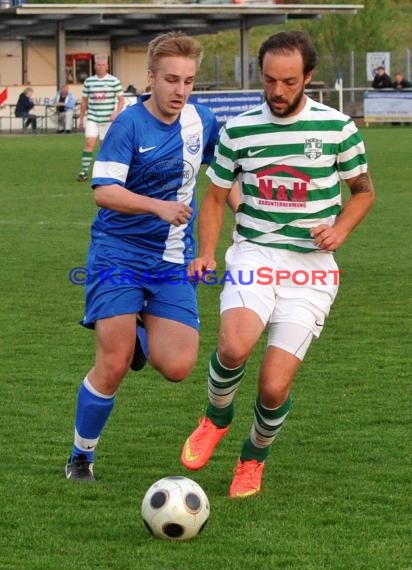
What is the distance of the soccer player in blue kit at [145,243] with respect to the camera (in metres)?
5.55

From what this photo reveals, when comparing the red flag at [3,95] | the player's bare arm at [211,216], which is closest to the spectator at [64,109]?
the red flag at [3,95]

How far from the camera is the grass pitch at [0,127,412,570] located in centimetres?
470

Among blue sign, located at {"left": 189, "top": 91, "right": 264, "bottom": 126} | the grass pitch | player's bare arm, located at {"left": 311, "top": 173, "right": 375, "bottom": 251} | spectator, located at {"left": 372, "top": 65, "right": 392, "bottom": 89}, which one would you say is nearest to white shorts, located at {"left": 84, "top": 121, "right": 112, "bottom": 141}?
blue sign, located at {"left": 189, "top": 91, "right": 264, "bottom": 126}

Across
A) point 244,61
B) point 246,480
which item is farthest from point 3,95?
Answer: point 246,480

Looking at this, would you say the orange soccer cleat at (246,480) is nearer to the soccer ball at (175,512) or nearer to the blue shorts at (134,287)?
the soccer ball at (175,512)

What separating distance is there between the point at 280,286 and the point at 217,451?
1156mm

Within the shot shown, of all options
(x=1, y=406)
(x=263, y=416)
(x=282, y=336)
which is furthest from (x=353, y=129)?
(x=1, y=406)

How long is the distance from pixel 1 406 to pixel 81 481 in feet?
5.40

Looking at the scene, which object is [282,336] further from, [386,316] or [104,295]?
[386,316]

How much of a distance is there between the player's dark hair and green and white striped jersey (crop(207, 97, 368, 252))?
197 millimetres

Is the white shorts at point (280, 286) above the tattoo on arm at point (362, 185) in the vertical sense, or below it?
below

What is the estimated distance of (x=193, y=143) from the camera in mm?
5785

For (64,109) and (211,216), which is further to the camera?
(64,109)

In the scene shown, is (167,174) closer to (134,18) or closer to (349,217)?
(349,217)
